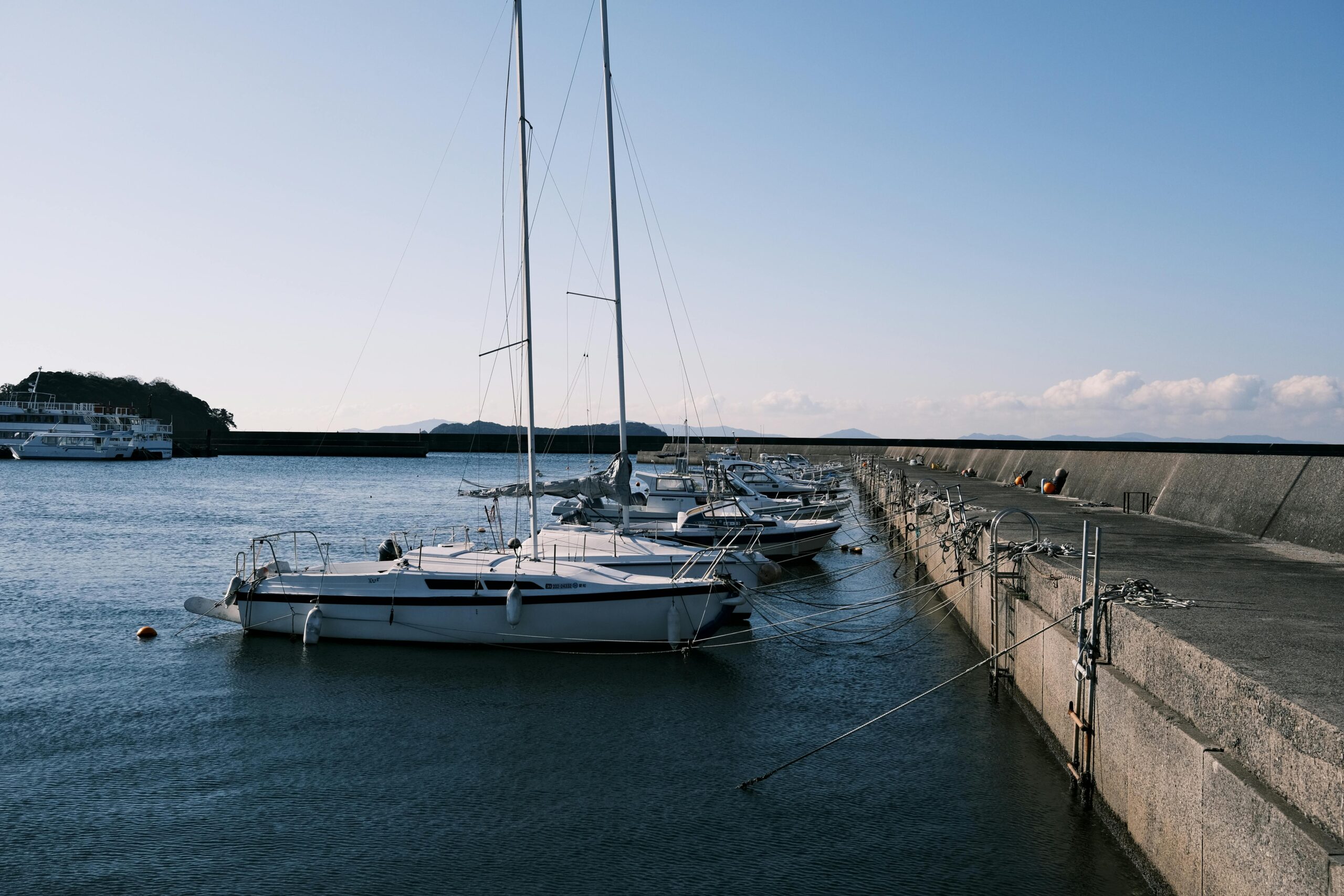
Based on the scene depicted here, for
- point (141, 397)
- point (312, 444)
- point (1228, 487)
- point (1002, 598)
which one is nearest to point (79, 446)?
point (312, 444)

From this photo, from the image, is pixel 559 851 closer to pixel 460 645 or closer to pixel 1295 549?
pixel 460 645

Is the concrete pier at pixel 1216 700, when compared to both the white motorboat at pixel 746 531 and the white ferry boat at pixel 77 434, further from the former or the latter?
the white ferry boat at pixel 77 434

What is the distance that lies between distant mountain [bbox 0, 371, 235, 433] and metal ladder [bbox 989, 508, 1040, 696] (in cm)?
17892


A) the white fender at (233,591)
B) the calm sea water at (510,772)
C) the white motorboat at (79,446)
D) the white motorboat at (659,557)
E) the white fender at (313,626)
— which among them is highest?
the white motorboat at (79,446)

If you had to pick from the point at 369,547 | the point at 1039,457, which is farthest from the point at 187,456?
the point at 1039,457

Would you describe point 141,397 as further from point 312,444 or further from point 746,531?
point 746,531

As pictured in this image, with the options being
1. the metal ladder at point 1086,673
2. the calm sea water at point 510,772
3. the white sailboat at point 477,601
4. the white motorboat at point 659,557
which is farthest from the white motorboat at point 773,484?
the metal ladder at point 1086,673

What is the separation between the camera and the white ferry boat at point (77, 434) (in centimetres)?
10988

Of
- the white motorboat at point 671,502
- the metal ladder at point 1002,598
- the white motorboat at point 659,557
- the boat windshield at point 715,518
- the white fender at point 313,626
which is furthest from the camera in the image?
the white motorboat at point 671,502

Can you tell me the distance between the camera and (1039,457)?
3319 cm

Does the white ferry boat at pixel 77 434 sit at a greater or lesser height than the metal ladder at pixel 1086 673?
greater

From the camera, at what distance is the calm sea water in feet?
29.9

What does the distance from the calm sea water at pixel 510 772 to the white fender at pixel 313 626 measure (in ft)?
0.99

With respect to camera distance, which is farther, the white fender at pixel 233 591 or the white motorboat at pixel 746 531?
the white motorboat at pixel 746 531
